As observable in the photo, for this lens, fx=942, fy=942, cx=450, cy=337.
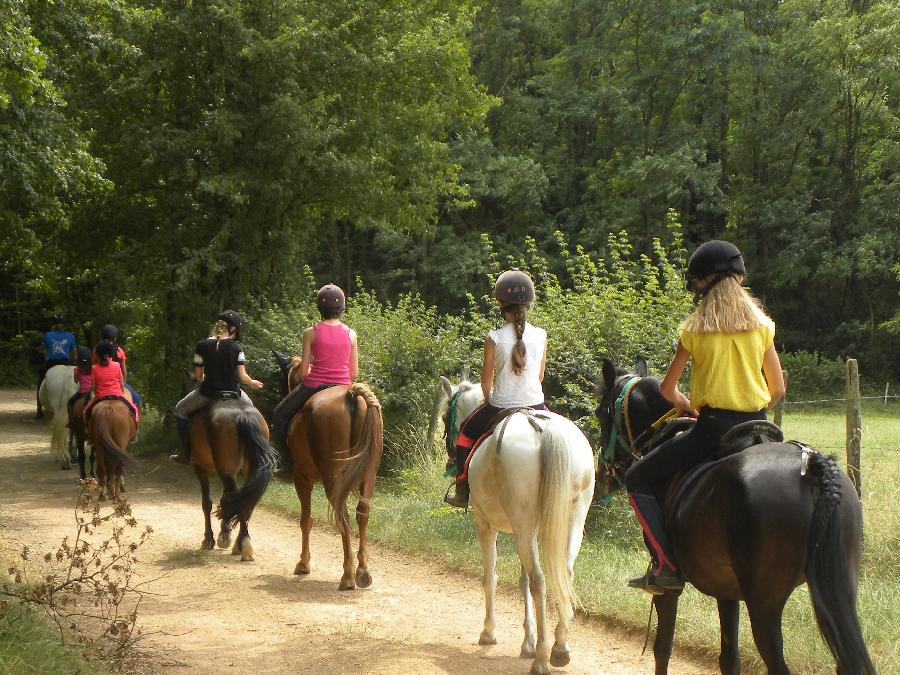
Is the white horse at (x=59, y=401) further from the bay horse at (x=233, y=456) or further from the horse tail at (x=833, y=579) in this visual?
the horse tail at (x=833, y=579)

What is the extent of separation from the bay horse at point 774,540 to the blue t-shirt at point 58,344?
18.9 m

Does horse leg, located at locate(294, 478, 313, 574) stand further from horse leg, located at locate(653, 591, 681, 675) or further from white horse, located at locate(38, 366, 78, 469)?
white horse, located at locate(38, 366, 78, 469)

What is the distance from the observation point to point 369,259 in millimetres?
43875

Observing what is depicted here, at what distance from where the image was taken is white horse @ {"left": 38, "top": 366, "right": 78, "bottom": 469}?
1809cm

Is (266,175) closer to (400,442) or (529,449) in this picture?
(400,442)

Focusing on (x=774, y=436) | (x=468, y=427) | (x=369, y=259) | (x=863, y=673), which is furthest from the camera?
(x=369, y=259)

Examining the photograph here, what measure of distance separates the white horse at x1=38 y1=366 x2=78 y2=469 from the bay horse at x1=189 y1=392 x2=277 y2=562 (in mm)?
7669

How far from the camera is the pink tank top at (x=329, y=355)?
9688 mm

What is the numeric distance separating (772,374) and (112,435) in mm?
10643

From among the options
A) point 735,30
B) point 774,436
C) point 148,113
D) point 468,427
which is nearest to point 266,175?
point 148,113

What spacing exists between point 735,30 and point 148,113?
25717 millimetres

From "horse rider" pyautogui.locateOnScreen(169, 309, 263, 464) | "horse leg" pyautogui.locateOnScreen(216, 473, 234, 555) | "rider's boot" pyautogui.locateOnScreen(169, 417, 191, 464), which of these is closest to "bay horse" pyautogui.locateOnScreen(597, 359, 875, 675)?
"horse leg" pyautogui.locateOnScreen(216, 473, 234, 555)

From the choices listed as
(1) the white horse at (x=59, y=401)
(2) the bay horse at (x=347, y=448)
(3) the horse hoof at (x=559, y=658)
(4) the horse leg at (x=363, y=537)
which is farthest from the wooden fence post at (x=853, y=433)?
(1) the white horse at (x=59, y=401)

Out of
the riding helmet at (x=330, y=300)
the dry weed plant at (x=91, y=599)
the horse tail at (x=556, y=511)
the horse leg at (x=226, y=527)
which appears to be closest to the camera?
the dry weed plant at (x=91, y=599)
